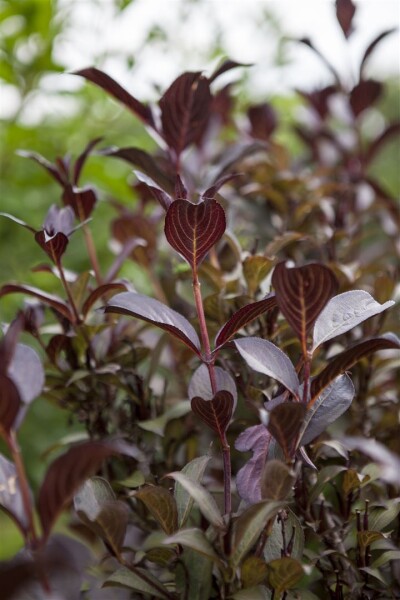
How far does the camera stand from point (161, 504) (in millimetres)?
655

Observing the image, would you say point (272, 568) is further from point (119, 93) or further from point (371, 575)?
point (119, 93)

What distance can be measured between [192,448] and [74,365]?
22 cm

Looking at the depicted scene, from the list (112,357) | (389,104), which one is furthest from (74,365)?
(389,104)

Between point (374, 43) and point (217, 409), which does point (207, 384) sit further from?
point (374, 43)

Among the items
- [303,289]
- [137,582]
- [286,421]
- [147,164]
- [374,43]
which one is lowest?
[137,582]

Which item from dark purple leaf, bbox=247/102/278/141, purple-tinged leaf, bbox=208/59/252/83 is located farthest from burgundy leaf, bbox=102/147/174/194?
dark purple leaf, bbox=247/102/278/141

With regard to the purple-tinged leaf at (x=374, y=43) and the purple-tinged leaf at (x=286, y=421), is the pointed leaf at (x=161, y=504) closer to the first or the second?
the purple-tinged leaf at (x=286, y=421)

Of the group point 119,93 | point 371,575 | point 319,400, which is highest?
point 119,93

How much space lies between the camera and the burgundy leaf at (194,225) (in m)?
0.67

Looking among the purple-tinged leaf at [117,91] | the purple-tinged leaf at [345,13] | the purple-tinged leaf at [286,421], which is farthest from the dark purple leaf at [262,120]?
the purple-tinged leaf at [286,421]

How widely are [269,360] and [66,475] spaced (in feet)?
0.72

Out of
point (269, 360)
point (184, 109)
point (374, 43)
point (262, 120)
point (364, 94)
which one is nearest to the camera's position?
point (269, 360)

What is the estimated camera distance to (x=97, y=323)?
3.01 feet

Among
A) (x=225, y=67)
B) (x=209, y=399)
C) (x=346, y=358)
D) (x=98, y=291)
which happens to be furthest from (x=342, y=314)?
(x=225, y=67)
